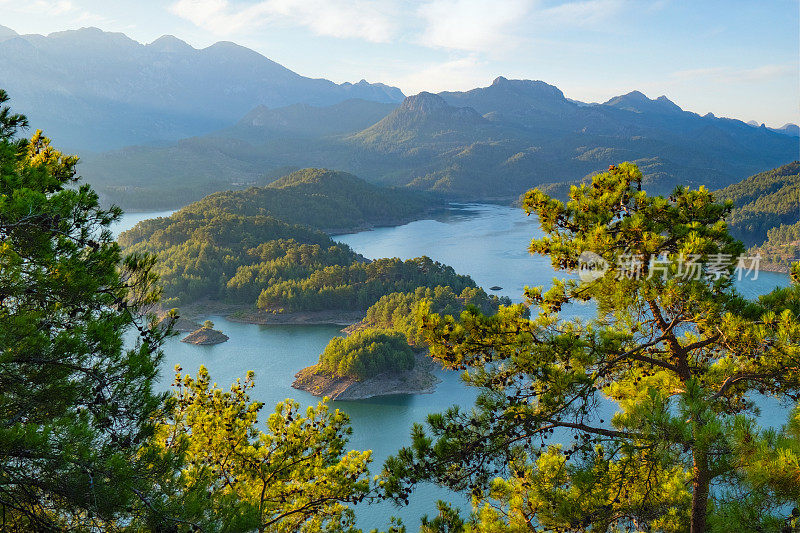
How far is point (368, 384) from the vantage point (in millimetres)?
34469

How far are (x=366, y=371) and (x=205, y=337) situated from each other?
660 inches

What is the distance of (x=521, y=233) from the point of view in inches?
3605

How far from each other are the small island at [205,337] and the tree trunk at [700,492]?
1656 inches

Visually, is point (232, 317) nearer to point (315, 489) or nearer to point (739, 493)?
point (315, 489)

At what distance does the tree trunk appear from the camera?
5.77 meters

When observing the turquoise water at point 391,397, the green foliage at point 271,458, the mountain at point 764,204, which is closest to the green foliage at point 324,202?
the turquoise water at point 391,397

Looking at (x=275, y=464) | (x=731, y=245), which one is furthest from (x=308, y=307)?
(x=731, y=245)

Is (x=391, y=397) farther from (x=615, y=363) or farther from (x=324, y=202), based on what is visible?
(x=324, y=202)

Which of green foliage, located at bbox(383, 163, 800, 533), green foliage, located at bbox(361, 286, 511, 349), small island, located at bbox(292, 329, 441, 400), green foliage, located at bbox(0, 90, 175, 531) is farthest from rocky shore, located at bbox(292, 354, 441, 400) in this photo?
green foliage, located at bbox(0, 90, 175, 531)

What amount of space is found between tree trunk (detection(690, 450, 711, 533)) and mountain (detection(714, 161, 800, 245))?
81.6m

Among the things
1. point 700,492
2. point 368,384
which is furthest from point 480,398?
point 368,384

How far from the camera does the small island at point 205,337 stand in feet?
144

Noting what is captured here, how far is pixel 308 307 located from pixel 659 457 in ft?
160

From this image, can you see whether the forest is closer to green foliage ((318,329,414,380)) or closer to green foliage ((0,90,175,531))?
green foliage ((0,90,175,531))
